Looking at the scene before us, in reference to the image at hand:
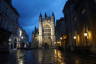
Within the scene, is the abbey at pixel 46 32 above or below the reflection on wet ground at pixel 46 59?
above

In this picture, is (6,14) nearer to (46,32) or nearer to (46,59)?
(46,59)

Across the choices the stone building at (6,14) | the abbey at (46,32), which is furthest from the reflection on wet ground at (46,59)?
the abbey at (46,32)

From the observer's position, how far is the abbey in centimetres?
16562

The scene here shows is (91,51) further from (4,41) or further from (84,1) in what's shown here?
(4,41)

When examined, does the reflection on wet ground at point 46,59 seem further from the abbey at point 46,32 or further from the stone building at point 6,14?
the abbey at point 46,32

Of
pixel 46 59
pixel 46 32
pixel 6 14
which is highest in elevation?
pixel 46 32

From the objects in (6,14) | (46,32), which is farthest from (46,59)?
(46,32)

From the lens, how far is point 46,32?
168125mm

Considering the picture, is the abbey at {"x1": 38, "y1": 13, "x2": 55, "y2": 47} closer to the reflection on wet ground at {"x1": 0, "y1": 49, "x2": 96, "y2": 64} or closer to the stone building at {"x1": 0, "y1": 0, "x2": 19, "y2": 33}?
→ the stone building at {"x1": 0, "y1": 0, "x2": 19, "y2": 33}

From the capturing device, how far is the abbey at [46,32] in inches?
6521

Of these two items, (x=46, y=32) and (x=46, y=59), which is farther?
(x=46, y=32)

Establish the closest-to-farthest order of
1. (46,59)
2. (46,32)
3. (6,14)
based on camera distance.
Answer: (46,59)
(6,14)
(46,32)

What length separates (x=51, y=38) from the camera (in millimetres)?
165250

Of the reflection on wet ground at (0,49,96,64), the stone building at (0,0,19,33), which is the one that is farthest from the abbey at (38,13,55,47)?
the reflection on wet ground at (0,49,96,64)
